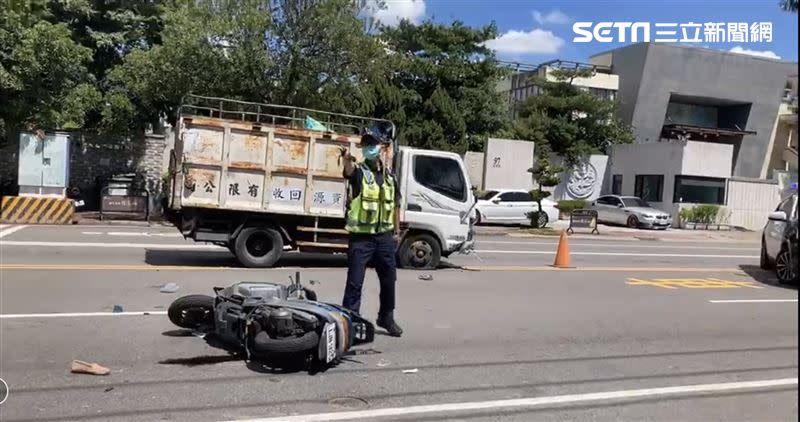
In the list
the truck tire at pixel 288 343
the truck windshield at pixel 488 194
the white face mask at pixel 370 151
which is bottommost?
the truck tire at pixel 288 343

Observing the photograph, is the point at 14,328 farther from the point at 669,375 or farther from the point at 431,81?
the point at 431,81

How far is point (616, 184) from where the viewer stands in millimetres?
38656

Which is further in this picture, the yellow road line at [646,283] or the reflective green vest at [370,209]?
the yellow road line at [646,283]

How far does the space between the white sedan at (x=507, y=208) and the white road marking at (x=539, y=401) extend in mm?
21084

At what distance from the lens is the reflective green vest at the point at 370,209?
6969mm

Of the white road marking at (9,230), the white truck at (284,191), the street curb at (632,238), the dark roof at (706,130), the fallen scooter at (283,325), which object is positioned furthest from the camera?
the dark roof at (706,130)

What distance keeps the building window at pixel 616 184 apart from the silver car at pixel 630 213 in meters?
5.04

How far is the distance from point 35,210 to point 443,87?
21322 mm

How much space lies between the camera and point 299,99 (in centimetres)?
2283

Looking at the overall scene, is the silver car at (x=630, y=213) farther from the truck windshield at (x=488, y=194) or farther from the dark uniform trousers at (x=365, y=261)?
the dark uniform trousers at (x=365, y=261)

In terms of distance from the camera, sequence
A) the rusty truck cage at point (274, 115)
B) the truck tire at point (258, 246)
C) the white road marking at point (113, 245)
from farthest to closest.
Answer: the white road marking at point (113, 245) → the rusty truck cage at point (274, 115) → the truck tire at point (258, 246)

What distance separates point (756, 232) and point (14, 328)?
33.2m

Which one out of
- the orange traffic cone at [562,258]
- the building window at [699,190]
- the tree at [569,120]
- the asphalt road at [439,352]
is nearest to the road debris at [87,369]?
the asphalt road at [439,352]

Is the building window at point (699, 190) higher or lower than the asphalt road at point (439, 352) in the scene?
higher
